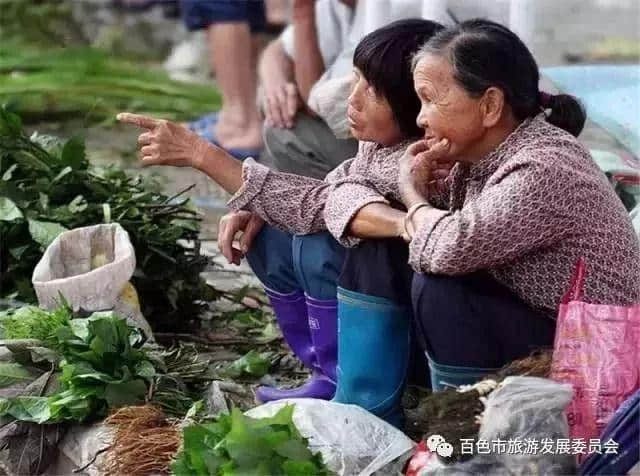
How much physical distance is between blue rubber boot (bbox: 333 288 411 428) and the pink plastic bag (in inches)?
18.1

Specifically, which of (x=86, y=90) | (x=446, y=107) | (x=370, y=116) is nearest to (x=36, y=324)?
(x=370, y=116)

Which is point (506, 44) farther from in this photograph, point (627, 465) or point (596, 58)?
point (596, 58)

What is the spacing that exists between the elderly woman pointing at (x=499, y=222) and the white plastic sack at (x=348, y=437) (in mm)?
159

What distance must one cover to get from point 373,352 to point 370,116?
21.1 inches

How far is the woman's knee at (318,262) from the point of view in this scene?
295cm

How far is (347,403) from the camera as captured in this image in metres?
2.84

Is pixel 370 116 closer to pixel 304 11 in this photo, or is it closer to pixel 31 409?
pixel 31 409

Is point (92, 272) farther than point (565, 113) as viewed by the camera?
Yes

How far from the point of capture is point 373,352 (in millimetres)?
2775

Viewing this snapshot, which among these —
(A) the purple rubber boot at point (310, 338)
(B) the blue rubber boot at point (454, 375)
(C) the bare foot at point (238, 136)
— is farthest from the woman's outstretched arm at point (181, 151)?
(C) the bare foot at point (238, 136)

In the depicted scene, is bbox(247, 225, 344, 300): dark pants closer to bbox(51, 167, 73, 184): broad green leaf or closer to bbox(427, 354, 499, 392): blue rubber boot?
bbox(427, 354, 499, 392): blue rubber boot

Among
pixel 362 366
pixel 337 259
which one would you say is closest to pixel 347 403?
pixel 362 366

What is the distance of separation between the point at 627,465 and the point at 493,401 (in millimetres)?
256

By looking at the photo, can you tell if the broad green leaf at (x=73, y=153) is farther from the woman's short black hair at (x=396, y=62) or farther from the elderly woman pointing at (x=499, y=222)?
the elderly woman pointing at (x=499, y=222)
